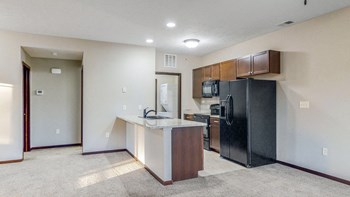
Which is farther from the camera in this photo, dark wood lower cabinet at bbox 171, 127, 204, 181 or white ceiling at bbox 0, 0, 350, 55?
dark wood lower cabinet at bbox 171, 127, 204, 181

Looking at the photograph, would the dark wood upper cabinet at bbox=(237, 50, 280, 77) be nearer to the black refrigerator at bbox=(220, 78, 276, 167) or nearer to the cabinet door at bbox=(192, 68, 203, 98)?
the black refrigerator at bbox=(220, 78, 276, 167)

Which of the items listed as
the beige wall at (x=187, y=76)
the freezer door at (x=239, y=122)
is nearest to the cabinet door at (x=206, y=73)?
the beige wall at (x=187, y=76)

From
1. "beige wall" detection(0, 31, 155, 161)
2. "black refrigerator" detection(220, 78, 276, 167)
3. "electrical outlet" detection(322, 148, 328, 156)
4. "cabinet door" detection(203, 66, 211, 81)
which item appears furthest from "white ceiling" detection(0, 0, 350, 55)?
"electrical outlet" detection(322, 148, 328, 156)

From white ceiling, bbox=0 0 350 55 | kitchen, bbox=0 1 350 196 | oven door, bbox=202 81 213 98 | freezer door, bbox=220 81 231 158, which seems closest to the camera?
A: white ceiling, bbox=0 0 350 55

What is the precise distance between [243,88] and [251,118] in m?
0.58

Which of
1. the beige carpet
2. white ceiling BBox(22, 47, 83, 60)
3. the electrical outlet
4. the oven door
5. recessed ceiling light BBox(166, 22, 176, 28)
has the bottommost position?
the beige carpet

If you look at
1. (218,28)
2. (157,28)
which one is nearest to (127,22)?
(157,28)

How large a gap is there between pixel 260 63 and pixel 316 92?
1.12m

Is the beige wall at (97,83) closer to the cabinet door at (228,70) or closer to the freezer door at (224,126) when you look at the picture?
the cabinet door at (228,70)

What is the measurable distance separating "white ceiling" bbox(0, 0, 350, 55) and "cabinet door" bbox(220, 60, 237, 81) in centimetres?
59

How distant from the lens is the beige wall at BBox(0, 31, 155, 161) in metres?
4.45

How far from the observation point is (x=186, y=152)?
3.50 m

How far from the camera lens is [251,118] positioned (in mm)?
4145

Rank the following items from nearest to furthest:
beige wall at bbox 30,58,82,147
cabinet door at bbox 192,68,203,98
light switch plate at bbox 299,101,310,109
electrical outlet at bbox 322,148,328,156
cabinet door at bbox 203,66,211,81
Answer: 1. electrical outlet at bbox 322,148,328,156
2. light switch plate at bbox 299,101,310,109
3. beige wall at bbox 30,58,82,147
4. cabinet door at bbox 203,66,211,81
5. cabinet door at bbox 192,68,203,98
